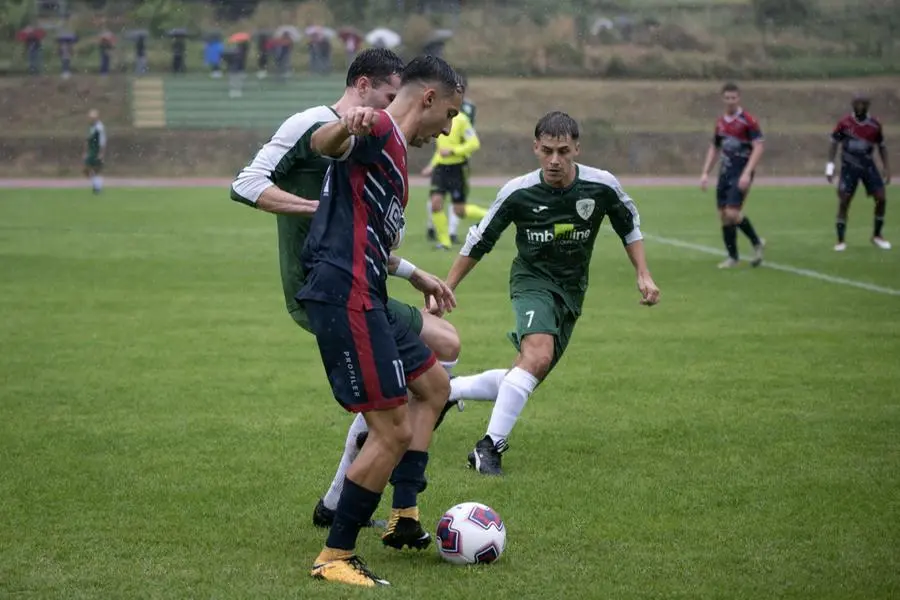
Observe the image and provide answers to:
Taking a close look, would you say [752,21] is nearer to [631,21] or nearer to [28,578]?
[631,21]

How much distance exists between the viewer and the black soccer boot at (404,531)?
223 inches

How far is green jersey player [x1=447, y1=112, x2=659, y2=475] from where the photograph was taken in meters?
7.39

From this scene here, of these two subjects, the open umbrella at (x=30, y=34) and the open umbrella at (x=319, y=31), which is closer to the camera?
the open umbrella at (x=30, y=34)

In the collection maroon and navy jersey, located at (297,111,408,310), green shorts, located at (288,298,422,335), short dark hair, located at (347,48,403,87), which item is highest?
short dark hair, located at (347,48,403,87)

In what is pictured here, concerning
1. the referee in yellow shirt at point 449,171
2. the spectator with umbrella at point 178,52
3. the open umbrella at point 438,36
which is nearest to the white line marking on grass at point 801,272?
the referee in yellow shirt at point 449,171

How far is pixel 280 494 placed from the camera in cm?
666

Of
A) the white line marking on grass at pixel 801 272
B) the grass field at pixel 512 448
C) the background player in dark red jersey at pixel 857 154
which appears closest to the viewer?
the grass field at pixel 512 448

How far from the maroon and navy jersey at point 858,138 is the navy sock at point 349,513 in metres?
15.5

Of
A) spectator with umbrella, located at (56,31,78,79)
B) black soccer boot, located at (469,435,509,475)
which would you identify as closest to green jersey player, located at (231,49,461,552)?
black soccer boot, located at (469,435,509,475)

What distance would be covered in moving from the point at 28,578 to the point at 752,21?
53420 millimetres

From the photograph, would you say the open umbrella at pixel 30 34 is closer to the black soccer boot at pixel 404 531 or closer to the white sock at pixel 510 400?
the white sock at pixel 510 400

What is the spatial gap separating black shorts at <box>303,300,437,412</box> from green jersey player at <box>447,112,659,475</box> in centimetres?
211

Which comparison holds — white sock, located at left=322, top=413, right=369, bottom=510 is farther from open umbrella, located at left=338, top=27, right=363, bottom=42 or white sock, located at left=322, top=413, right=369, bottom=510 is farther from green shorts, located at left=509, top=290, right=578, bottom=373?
open umbrella, located at left=338, top=27, right=363, bottom=42

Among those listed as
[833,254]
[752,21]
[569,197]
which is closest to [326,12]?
[752,21]
